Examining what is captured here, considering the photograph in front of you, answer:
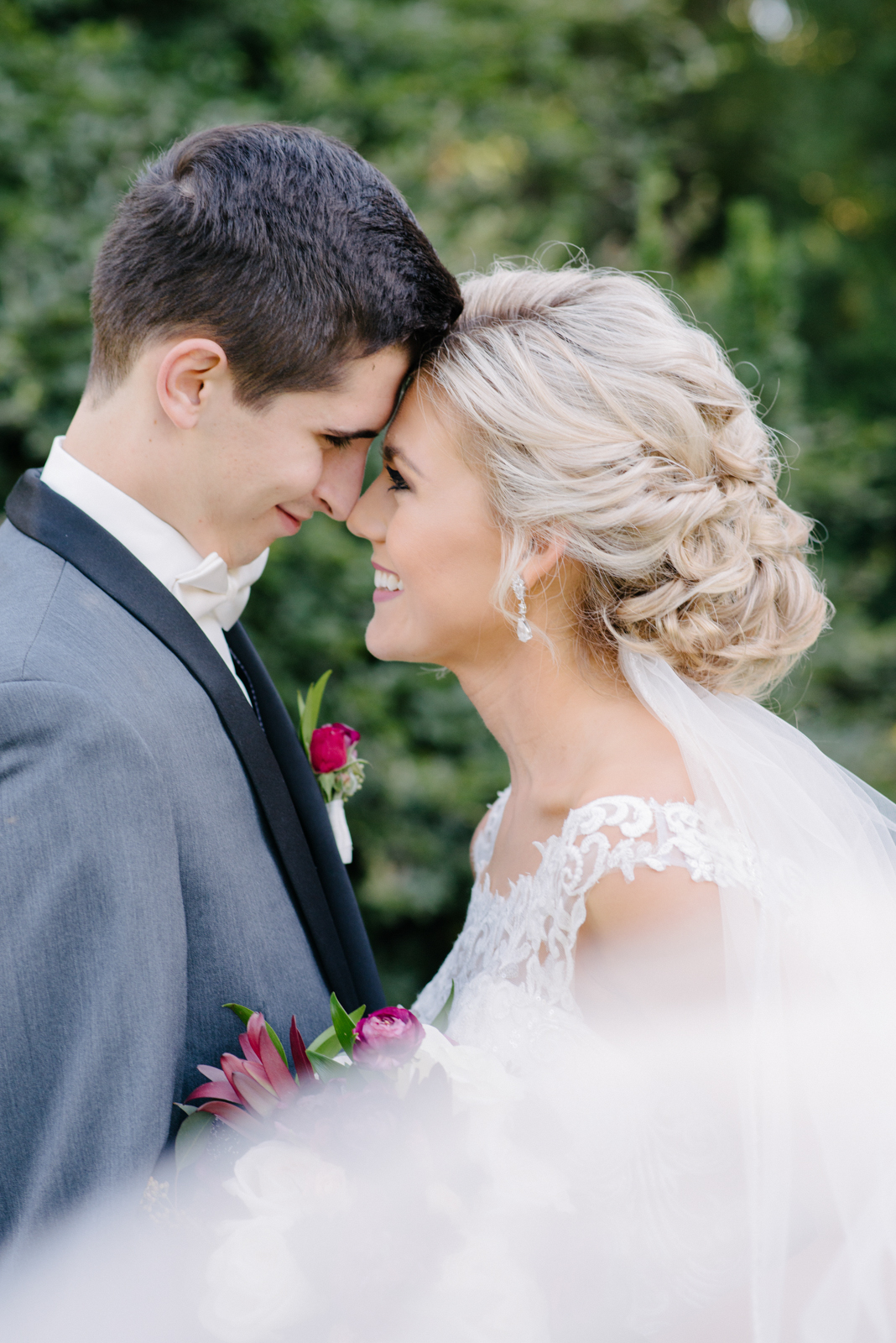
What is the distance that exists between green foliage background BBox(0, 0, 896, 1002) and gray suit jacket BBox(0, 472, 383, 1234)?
236 centimetres

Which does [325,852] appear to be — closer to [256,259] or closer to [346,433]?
[346,433]

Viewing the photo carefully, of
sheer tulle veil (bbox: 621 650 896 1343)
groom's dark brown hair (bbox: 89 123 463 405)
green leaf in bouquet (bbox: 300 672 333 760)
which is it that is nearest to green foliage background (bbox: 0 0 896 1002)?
green leaf in bouquet (bbox: 300 672 333 760)

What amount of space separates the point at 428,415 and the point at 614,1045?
56.7 inches

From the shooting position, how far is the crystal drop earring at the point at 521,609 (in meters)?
2.46

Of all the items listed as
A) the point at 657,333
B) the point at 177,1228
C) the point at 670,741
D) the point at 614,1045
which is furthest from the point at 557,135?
the point at 177,1228

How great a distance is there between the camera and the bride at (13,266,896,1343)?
1.67 m

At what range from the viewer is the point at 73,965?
1510 millimetres

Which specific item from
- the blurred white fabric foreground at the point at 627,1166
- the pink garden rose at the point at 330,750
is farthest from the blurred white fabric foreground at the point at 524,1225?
the pink garden rose at the point at 330,750

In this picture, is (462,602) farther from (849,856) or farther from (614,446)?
→ (849,856)

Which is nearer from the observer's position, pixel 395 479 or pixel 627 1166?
pixel 627 1166

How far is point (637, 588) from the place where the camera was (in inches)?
99.0

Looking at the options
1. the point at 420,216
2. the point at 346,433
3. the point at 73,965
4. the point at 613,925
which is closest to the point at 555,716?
the point at 613,925

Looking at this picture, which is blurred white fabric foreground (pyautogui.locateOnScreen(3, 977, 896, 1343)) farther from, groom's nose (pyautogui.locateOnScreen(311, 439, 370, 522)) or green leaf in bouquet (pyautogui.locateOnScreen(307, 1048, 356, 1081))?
groom's nose (pyautogui.locateOnScreen(311, 439, 370, 522))

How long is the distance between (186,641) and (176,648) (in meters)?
0.03
